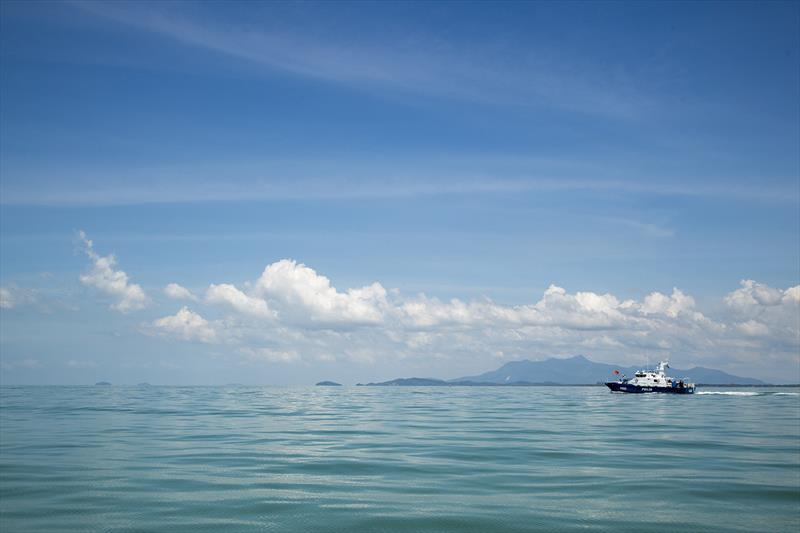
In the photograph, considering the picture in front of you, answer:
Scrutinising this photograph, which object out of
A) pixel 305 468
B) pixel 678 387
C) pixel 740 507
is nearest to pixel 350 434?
pixel 305 468

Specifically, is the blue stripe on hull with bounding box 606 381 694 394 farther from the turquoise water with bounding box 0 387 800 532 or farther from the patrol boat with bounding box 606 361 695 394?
the turquoise water with bounding box 0 387 800 532

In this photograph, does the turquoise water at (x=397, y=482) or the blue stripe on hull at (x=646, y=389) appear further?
the blue stripe on hull at (x=646, y=389)

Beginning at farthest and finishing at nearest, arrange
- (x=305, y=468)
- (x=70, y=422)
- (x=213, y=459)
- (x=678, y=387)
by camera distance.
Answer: (x=678, y=387) < (x=70, y=422) < (x=213, y=459) < (x=305, y=468)

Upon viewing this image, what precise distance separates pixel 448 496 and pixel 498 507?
2178 millimetres

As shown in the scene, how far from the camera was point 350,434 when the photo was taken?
44.3m

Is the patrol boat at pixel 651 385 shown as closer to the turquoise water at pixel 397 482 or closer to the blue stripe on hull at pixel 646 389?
the blue stripe on hull at pixel 646 389

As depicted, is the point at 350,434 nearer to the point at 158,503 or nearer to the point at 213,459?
the point at 213,459

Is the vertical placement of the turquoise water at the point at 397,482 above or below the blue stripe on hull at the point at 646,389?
above

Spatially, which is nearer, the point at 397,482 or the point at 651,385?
the point at 397,482

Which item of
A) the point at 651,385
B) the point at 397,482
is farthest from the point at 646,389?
the point at 397,482

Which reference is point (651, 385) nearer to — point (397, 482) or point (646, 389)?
point (646, 389)

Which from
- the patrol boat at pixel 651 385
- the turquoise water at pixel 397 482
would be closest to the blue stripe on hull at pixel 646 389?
the patrol boat at pixel 651 385

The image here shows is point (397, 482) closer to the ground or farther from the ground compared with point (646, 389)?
farther from the ground

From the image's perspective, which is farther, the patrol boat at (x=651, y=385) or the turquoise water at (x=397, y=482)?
the patrol boat at (x=651, y=385)
